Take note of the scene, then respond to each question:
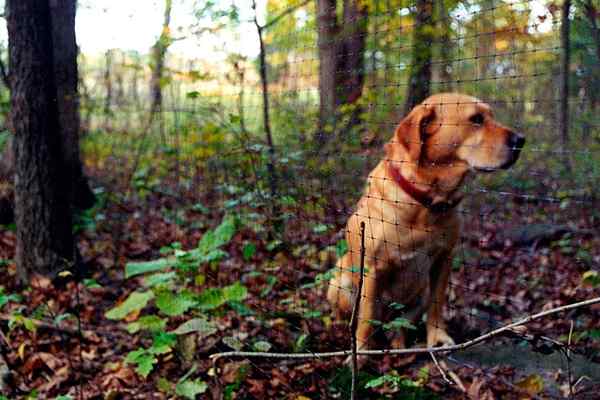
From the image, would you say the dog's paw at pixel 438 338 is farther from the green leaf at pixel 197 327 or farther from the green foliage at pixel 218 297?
the green leaf at pixel 197 327

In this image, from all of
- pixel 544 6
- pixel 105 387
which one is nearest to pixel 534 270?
pixel 544 6

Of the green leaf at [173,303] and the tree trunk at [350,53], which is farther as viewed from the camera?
the tree trunk at [350,53]

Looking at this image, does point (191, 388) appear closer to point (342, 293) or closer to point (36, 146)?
point (342, 293)

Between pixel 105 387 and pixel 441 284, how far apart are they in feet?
5.76

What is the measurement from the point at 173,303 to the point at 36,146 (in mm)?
1767

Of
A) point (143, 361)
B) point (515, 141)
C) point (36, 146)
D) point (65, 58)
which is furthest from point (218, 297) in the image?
point (65, 58)

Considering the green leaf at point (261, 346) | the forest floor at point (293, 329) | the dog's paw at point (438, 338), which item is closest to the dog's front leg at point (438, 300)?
the dog's paw at point (438, 338)

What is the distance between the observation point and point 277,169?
4.36m

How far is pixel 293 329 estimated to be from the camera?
3.19 metres

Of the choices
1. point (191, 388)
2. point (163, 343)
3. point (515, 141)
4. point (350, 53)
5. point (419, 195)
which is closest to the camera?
point (191, 388)

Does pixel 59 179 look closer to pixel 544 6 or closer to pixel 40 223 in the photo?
pixel 40 223

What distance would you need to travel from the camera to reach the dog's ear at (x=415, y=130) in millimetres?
2830

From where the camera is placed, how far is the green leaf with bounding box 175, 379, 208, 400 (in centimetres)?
249

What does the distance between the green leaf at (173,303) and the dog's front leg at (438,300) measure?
1.26 m
